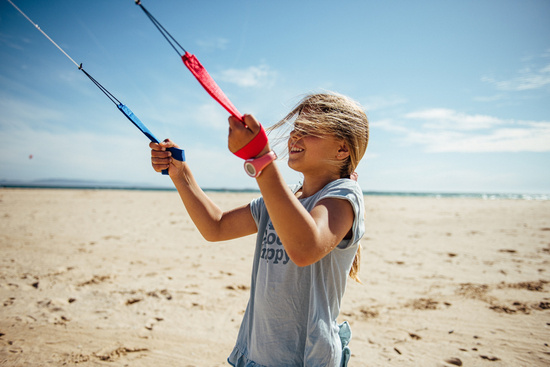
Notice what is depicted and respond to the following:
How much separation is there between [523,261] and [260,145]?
7054mm

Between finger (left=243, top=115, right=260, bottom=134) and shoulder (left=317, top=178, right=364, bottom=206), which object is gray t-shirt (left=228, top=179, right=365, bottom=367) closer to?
shoulder (left=317, top=178, right=364, bottom=206)

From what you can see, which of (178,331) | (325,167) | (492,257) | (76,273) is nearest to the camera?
(325,167)

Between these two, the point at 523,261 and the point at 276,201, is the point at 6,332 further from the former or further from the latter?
the point at 523,261

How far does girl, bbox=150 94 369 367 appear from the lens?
0.97 meters

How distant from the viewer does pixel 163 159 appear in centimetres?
149

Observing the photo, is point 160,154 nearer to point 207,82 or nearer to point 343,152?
point 207,82

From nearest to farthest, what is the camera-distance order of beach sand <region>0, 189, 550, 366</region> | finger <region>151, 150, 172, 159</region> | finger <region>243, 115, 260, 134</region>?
1. finger <region>243, 115, 260, 134</region>
2. finger <region>151, 150, 172, 159</region>
3. beach sand <region>0, 189, 550, 366</region>

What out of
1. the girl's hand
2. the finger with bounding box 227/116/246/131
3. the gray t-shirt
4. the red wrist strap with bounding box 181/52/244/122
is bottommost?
the gray t-shirt

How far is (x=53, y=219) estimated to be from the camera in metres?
9.34

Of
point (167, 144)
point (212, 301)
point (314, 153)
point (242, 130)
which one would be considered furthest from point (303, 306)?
point (212, 301)

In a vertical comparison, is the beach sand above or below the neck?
below

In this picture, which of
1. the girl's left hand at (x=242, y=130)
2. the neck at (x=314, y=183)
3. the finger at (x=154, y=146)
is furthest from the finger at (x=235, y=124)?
the finger at (x=154, y=146)

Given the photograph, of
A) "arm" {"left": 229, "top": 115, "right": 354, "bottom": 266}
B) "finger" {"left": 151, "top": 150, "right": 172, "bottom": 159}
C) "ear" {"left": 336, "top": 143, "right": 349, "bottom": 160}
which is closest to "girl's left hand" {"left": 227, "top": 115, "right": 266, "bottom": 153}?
"arm" {"left": 229, "top": 115, "right": 354, "bottom": 266}

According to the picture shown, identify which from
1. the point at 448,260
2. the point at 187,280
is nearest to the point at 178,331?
the point at 187,280
